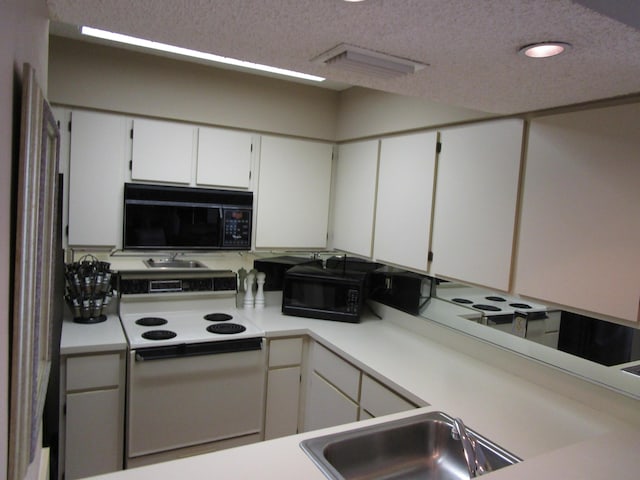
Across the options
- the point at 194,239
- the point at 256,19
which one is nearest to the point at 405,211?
the point at 194,239

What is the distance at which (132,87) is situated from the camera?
254 cm

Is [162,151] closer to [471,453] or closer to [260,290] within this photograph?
[260,290]

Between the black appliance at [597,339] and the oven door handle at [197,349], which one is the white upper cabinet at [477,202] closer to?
the black appliance at [597,339]

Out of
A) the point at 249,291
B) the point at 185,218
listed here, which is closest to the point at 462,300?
the point at 249,291

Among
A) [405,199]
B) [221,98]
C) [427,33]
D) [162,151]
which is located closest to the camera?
[427,33]

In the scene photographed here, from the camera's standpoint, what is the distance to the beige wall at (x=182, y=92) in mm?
2404

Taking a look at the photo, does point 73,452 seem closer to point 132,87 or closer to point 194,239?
point 194,239

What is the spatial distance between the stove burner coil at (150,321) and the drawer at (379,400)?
126 centimetres

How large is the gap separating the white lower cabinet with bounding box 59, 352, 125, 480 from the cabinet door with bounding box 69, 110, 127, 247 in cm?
70

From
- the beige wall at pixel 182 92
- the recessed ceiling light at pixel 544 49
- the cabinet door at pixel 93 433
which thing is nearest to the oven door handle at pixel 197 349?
the cabinet door at pixel 93 433

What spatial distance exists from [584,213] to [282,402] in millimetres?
1954

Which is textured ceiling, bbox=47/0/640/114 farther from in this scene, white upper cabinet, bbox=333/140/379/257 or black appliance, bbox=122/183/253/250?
black appliance, bbox=122/183/253/250

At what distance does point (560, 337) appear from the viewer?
6.43 feet

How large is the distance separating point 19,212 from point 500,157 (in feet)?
6.09
